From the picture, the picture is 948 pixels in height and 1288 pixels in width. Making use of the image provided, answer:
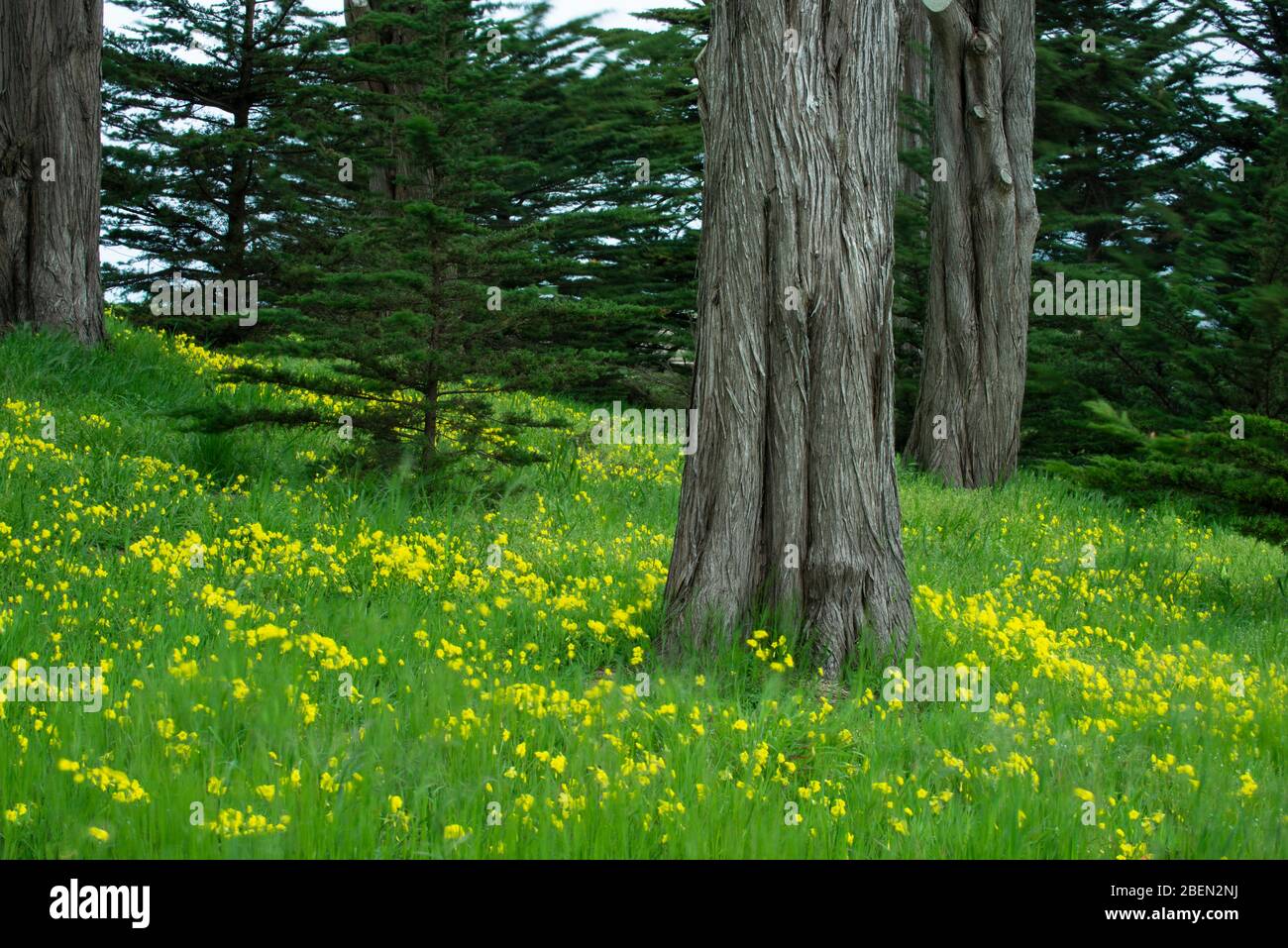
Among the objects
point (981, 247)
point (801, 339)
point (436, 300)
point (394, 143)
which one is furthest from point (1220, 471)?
point (394, 143)

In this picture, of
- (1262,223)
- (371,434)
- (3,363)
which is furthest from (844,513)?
Answer: (1262,223)

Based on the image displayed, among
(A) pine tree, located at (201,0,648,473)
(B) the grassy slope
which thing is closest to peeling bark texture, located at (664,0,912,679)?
(B) the grassy slope

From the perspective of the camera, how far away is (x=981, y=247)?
39.3 ft

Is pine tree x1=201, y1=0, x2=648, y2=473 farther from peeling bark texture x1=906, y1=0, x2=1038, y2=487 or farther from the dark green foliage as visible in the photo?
peeling bark texture x1=906, y1=0, x2=1038, y2=487

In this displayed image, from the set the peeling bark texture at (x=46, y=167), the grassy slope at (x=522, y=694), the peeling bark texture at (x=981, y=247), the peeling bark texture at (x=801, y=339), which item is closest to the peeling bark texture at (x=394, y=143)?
the grassy slope at (x=522, y=694)

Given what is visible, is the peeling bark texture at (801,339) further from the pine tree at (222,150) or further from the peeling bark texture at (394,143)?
the pine tree at (222,150)

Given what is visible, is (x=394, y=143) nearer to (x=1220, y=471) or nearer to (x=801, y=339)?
(x=801, y=339)

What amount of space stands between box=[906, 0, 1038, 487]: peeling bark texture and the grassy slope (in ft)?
10.6

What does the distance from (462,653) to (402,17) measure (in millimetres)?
5408

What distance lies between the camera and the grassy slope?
399 cm
